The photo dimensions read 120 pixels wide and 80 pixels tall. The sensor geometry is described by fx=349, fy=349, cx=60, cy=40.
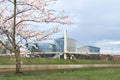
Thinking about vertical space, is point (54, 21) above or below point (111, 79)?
above

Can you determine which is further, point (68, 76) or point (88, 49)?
point (88, 49)

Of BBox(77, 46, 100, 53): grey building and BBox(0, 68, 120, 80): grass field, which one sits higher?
BBox(77, 46, 100, 53): grey building

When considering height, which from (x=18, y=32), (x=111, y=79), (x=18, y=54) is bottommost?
(x=111, y=79)

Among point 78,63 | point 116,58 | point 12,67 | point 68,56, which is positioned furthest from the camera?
point 116,58

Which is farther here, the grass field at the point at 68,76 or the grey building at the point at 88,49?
the grey building at the point at 88,49

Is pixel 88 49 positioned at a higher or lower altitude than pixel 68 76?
higher

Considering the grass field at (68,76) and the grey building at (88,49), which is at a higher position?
the grey building at (88,49)

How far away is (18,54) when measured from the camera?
21.1 meters

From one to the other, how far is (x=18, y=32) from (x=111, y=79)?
7956 millimetres

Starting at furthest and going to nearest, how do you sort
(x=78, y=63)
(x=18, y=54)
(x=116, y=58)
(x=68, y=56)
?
1. (x=116, y=58)
2. (x=68, y=56)
3. (x=78, y=63)
4. (x=18, y=54)

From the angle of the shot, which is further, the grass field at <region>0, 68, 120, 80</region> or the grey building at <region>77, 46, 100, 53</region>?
the grey building at <region>77, 46, 100, 53</region>

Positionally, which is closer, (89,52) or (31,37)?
(31,37)

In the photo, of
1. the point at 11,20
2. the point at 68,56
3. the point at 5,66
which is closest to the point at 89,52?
the point at 68,56

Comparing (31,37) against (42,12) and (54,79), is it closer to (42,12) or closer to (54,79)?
(42,12)
